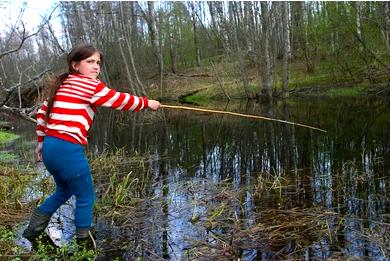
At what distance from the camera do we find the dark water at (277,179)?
12.6ft

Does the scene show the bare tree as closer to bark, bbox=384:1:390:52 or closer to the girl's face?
bark, bbox=384:1:390:52

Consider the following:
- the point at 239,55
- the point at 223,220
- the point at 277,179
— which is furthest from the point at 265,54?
the point at 223,220

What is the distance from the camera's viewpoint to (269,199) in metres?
5.27

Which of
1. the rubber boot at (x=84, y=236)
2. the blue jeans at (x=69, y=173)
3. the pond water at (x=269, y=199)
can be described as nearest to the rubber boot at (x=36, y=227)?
the blue jeans at (x=69, y=173)

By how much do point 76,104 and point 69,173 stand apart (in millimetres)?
576

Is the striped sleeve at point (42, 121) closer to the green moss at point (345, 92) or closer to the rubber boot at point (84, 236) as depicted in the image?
the rubber boot at point (84, 236)

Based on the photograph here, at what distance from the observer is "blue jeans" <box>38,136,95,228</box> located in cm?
368

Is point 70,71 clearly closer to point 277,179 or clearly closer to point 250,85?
point 277,179

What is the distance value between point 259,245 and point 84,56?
7.22 feet

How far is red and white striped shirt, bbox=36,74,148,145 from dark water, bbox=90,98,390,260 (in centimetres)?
120

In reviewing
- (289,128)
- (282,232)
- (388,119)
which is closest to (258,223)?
(282,232)

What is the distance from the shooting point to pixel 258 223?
434cm

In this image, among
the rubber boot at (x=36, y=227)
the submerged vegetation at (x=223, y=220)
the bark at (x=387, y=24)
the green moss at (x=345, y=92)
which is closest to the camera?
the submerged vegetation at (x=223, y=220)

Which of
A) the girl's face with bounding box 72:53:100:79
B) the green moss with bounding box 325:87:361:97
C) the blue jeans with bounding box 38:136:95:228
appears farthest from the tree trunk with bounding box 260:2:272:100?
the blue jeans with bounding box 38:136:95:228
